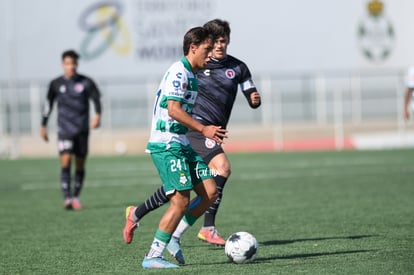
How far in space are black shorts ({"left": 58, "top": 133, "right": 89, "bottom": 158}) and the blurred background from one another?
655 inches

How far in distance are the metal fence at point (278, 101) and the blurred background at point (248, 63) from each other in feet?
0.12

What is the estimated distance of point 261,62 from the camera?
128 feet

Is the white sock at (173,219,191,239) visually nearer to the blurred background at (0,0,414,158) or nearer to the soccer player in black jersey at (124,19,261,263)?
the soccer player in black jersey at (124,19,261,263)

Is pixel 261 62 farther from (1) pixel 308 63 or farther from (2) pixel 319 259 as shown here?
(2) pixel 319 259

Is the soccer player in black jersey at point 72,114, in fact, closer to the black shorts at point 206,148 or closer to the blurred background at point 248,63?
the black shorts at point 206,148

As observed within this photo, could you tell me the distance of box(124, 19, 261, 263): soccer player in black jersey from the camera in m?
9.69

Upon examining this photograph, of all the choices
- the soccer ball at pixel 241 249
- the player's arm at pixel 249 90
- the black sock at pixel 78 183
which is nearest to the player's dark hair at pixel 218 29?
the player's arm at pixel 249 90

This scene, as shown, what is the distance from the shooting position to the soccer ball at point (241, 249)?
8.32m

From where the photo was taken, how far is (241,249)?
8.32 meters

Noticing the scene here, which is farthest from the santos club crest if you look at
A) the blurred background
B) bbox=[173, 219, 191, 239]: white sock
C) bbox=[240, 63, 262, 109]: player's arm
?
bbox=[173, 219, 191, 239]: white sock

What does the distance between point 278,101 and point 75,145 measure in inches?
792

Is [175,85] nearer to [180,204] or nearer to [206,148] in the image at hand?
[180,204]

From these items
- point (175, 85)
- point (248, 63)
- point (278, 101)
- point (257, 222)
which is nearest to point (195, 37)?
point (175, 85)

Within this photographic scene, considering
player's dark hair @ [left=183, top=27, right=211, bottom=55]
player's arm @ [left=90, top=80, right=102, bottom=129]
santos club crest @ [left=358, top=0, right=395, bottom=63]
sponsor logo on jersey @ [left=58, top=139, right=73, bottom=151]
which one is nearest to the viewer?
player's dark hair @ [left=183, top=27, right=211, bottom=55]
